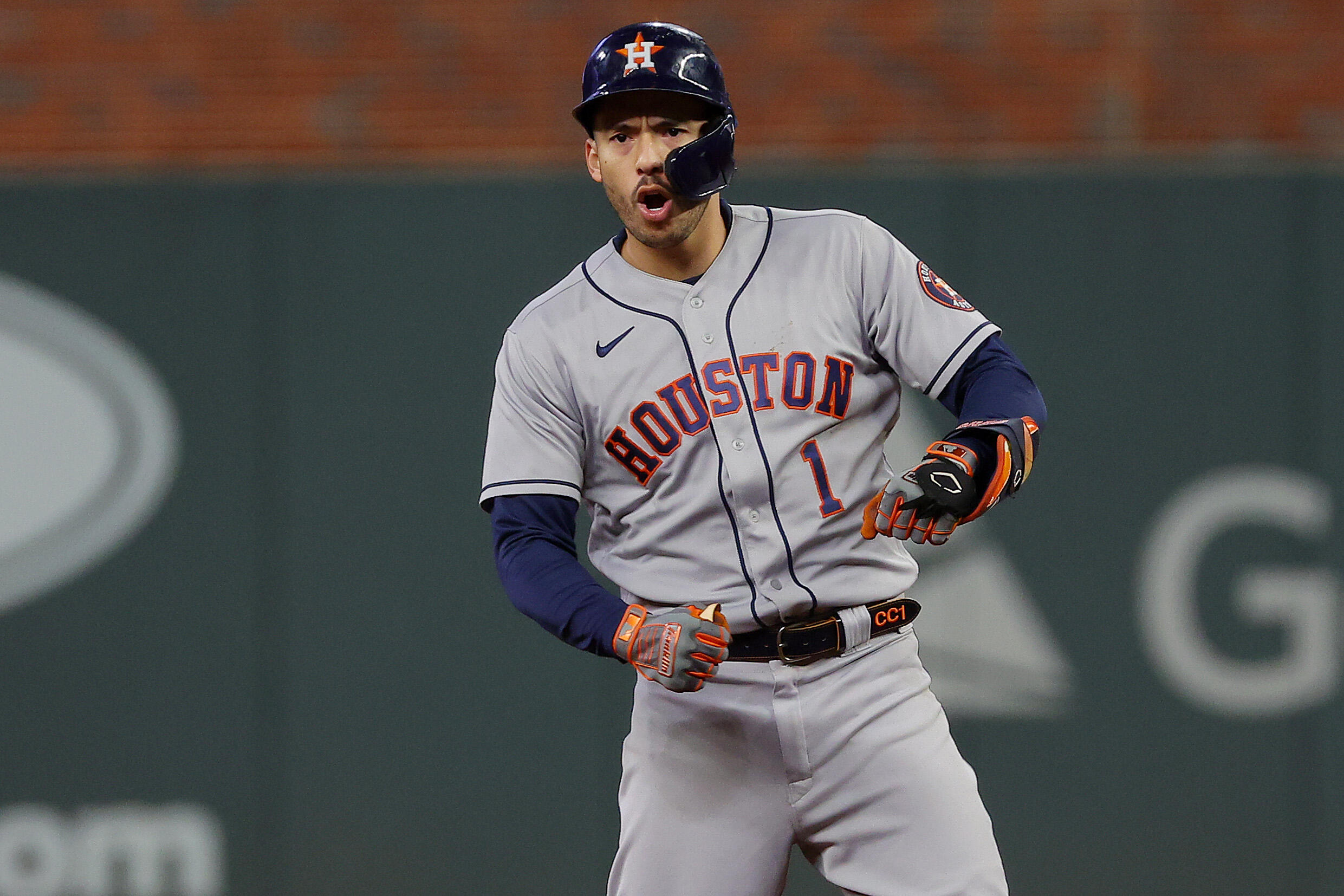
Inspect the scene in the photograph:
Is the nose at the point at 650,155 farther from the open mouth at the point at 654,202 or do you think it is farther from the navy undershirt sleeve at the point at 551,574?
the navy undershirt sleeve at the point at 551,574

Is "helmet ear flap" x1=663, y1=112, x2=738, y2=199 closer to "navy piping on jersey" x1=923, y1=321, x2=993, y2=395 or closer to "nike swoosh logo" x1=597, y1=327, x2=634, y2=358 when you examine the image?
"nike swoosh logo" x1=597, y1=327, x2=634, y2=358

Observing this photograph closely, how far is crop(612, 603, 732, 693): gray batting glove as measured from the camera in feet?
7.14

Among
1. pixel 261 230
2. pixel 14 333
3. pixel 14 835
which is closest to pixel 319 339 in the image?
pixel 261 230

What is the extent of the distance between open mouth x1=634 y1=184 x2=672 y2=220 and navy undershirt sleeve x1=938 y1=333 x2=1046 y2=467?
543 mm

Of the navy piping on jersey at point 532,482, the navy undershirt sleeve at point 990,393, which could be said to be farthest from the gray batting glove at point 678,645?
the navy undershirt sleeve at point 990,393

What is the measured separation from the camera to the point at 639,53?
244cm

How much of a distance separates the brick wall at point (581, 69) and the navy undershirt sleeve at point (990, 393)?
288 centimetres

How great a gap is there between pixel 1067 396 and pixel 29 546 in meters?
3.20

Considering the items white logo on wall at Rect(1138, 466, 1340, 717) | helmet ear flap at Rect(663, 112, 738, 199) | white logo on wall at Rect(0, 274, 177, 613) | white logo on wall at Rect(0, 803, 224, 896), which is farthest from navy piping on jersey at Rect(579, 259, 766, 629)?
white logo on wall at Rect(0, 803, 224, 896)

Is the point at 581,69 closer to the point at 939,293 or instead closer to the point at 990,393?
the point at 939,293

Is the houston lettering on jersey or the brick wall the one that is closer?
the houston lettering on jersey

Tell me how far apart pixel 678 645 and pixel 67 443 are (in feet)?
10.4

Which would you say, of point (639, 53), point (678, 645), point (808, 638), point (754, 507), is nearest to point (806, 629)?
point (808, 638)

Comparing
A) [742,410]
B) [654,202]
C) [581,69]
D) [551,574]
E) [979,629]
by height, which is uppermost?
[581,69]
